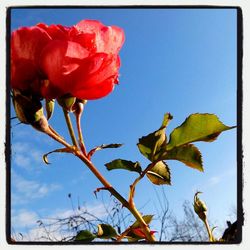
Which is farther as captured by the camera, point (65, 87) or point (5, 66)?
point (5, 66)

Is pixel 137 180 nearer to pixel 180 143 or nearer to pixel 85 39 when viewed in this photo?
pixel 180 143

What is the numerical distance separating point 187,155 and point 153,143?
0.17ft

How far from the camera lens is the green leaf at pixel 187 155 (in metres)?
0.58

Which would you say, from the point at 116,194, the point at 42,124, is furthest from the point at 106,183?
the point at 42,124

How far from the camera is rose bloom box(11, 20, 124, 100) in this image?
549 millimetres

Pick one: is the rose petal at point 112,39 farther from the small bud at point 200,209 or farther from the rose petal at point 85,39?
the small bud at point 200,209

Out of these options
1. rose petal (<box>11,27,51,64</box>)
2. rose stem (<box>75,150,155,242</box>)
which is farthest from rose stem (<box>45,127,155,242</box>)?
rose petal (<box>11,27,51,64</box>)

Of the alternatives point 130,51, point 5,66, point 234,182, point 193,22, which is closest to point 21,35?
point 5,66

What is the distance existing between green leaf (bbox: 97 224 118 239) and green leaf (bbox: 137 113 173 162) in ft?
0.42

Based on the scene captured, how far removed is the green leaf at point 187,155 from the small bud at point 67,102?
15 centimetres

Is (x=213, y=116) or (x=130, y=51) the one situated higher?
(x=130, y=51)

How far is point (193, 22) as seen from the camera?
2.23 ft
